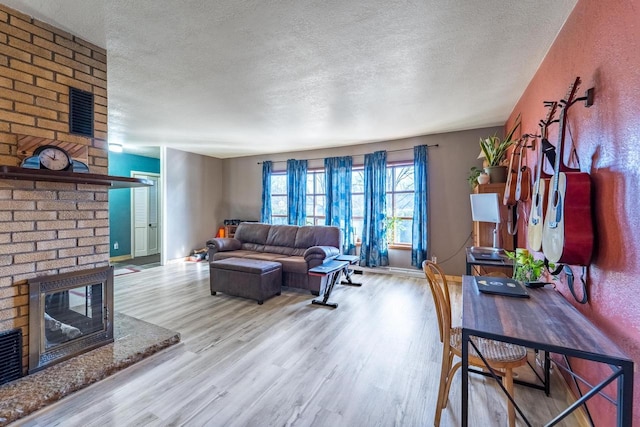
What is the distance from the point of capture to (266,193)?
6555 mm

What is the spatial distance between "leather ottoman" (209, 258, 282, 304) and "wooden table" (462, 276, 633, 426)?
101 inches

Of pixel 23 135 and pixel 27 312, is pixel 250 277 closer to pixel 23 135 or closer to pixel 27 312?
pixel 27 312

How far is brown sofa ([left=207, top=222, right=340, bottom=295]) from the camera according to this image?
3.97 m

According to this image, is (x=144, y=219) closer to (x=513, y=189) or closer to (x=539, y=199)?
(x=513, y=189)

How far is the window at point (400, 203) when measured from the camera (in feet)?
17.1

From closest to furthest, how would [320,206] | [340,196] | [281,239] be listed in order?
[281,239] → [340,196] → [320,206]

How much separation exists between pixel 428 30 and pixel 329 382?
261cm

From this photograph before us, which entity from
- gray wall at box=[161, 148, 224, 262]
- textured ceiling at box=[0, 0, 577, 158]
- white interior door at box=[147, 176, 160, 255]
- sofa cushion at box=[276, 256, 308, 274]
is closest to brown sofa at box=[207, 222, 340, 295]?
sofa cushion at box=[276, 256, 308, 274]

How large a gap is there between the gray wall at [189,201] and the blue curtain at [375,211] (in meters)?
3.98

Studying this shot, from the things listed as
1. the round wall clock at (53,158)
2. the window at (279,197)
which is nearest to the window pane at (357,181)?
the window at (279,197)

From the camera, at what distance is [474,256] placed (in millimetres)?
2678

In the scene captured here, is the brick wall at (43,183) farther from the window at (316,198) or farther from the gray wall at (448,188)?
the gray wall at (448,188)

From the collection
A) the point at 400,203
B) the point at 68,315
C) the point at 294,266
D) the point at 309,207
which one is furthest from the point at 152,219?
the point at 400,203

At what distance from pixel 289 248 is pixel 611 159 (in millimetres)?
4142
